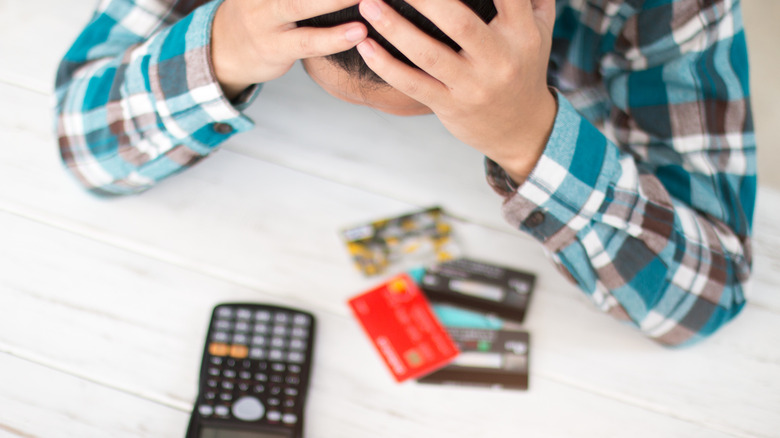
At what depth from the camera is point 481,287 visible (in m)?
0.62

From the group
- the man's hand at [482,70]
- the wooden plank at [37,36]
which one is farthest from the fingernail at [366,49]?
the wooden plank at [37,36]

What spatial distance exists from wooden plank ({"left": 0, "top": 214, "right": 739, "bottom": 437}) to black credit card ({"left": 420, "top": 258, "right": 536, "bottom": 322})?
9cm

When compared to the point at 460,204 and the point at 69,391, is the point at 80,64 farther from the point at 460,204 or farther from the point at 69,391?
the point at 460,204

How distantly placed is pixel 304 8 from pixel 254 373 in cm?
38

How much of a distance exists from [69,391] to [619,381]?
0.59 meters

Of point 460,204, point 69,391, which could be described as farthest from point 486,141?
point 69,391

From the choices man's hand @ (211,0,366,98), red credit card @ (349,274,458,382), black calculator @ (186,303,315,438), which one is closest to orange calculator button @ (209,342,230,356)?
black calculator @ (186,303,315,438)

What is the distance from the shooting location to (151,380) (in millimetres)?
574

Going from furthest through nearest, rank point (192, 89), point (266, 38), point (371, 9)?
point (192, 89), point (266, 38), point (371, 9)

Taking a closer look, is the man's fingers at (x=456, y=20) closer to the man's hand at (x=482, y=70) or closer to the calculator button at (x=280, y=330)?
the man's hand at (x=482, y=70)

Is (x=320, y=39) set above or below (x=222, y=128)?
above

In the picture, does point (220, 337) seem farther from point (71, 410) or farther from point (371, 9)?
point (371, 9)

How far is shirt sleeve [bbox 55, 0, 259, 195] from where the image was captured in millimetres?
572

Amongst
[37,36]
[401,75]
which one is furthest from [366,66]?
[37,36]
